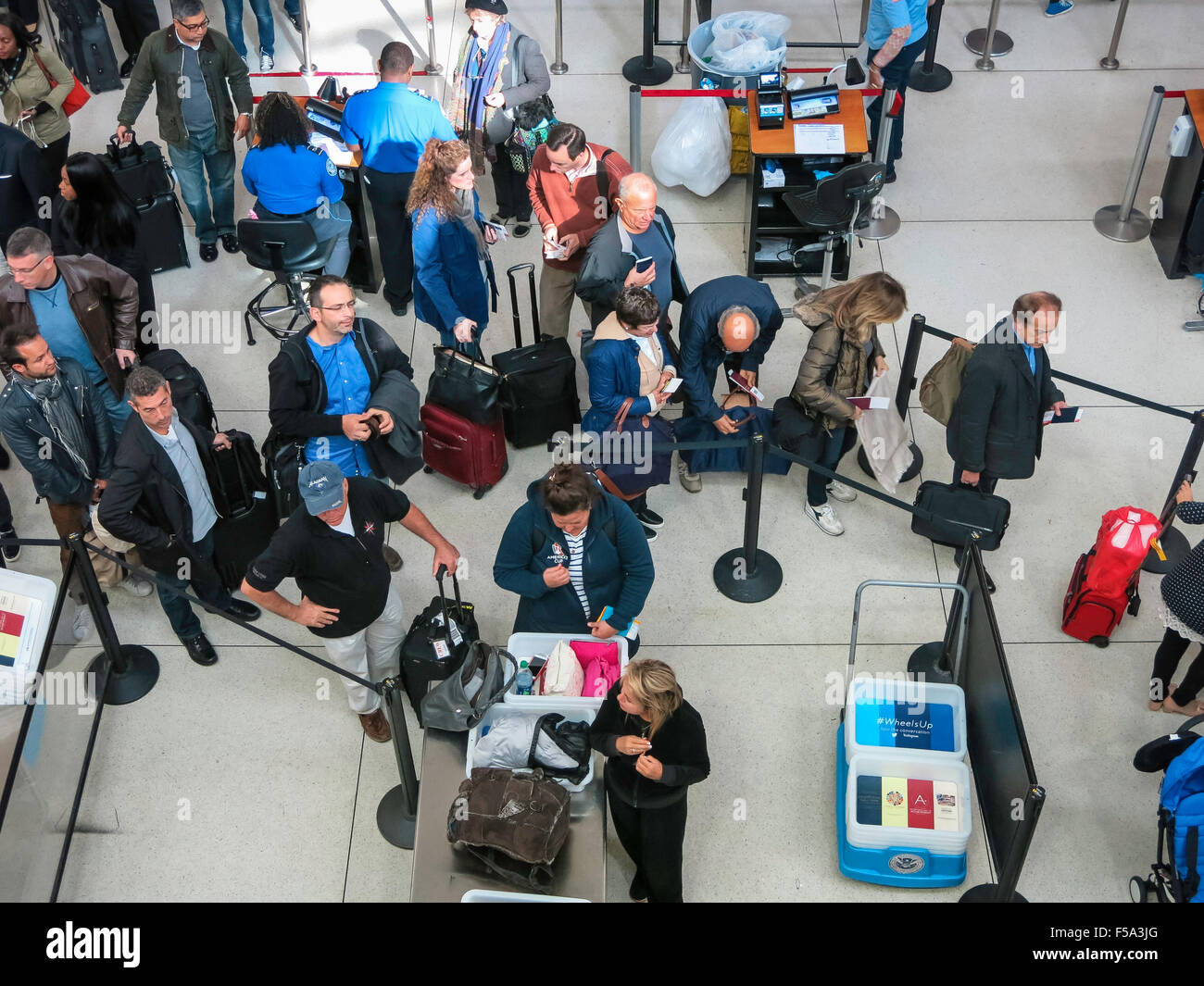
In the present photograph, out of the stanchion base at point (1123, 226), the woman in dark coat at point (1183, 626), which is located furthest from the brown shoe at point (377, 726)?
the stanchion base at point (1123, 226)

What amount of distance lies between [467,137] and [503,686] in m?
4.09

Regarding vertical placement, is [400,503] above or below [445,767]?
above

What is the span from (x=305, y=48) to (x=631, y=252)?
4.95m

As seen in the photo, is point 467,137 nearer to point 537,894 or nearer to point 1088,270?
point 1088,270

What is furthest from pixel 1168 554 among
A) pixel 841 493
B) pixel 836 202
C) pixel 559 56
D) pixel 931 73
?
pixel 559 56

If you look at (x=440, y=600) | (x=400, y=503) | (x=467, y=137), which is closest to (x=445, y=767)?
(x=440, y=600)

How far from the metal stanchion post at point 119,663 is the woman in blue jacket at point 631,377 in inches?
95.8

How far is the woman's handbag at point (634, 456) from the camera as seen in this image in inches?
255

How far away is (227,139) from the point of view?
27.6ft

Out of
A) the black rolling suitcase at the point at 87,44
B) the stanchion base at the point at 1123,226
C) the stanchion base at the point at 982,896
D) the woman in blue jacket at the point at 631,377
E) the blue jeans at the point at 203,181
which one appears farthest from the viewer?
the black rolling suitcase at the point at 87,44

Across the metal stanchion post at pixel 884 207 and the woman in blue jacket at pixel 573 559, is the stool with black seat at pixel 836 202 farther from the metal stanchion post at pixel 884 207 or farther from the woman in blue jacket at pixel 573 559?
the woman in blue jacket at pixel 573 559

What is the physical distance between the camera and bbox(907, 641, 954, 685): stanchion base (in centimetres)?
623

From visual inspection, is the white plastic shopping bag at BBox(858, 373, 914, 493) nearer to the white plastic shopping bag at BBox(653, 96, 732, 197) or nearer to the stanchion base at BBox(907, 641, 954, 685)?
the stanchion base at BBox(907, 641, 954, 685)

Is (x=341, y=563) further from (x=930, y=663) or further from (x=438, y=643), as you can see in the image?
(x=930, y=663)
